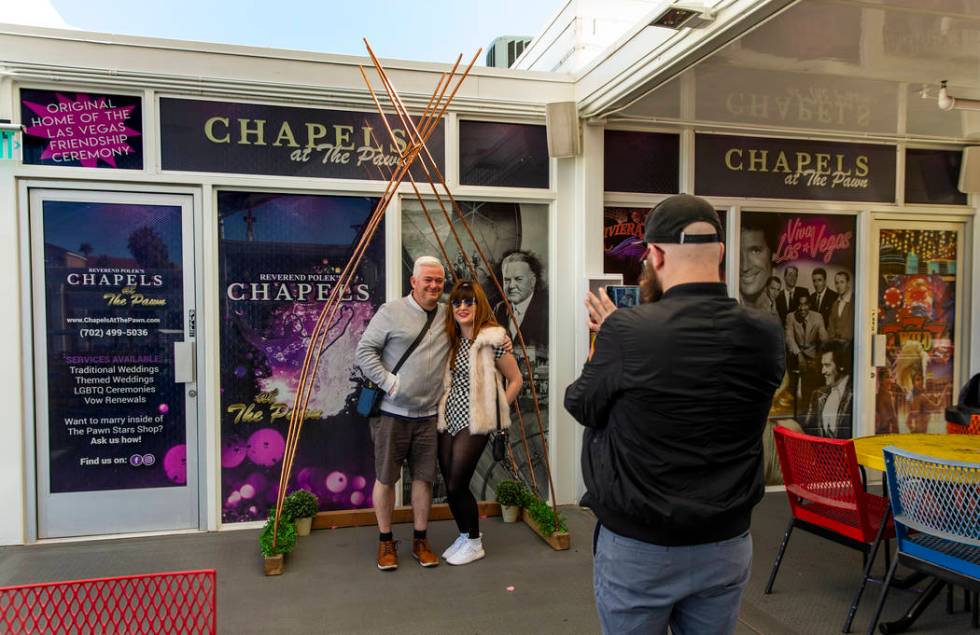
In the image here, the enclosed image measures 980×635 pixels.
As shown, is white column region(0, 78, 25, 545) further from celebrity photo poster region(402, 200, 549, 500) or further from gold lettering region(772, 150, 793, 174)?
gold lettering region(772, 150, 793, 174)

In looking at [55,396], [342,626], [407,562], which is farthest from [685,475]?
[55,396]

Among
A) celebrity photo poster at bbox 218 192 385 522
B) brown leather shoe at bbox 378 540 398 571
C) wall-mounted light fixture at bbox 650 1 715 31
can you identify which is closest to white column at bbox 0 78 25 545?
celebrity photo poster at bbox 218 192 385 522

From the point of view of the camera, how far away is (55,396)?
4.41m

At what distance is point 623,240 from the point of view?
206 inches

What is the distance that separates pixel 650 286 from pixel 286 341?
11.4 ft

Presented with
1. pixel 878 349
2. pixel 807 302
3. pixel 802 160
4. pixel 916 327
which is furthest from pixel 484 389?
pixel 916 327

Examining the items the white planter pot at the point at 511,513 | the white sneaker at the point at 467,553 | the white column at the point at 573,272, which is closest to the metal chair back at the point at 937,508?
the white sneaker at the point at 467,553

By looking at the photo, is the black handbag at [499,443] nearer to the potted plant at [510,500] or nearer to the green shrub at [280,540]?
the potted plant at [510,500]

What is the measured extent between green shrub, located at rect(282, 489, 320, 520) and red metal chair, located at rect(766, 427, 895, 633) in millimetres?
2818

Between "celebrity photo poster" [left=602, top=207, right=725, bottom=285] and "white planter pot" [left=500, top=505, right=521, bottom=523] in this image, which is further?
"celebrity photo poster" [left=602, top=207, right=725, bottom=285]

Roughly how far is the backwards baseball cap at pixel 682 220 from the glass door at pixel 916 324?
4.88m

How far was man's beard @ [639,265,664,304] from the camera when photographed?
1742 mm

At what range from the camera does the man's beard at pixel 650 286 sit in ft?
5.72

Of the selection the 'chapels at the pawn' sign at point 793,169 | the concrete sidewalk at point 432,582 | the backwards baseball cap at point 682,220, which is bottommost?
the concrete sidewalk at point 432,582
